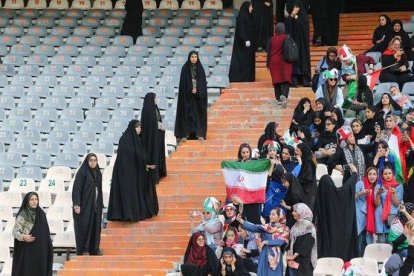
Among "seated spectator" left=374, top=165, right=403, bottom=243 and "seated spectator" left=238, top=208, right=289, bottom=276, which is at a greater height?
"seated spectator" left=374, top=165, right=403, bottom=243

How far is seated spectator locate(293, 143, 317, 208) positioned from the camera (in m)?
24.4

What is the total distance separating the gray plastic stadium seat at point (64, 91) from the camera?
30.4 m

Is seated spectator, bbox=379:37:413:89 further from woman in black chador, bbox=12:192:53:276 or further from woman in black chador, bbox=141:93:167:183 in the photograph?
woman in black chador, bbox=12:192:53:276

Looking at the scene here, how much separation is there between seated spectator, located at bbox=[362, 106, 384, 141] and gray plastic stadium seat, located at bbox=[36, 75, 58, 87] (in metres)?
6.84

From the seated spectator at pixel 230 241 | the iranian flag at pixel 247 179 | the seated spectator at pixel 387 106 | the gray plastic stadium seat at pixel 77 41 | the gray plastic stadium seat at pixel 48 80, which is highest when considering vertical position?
the gray plastic stadium seat at pixel 77 41

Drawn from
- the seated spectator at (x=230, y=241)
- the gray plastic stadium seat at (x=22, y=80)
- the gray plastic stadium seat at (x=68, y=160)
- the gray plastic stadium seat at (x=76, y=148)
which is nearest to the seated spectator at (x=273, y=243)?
the seated spectator at (x=230, y=241)

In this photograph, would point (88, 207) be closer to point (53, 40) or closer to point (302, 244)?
point (302, 244)

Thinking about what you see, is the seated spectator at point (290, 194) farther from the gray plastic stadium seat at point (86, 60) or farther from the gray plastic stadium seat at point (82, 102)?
the gray plastic stadium seat at point (86, 60)

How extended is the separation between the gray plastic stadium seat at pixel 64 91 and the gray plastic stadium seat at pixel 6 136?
5.34ft

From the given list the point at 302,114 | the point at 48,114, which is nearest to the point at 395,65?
the point at 302,114

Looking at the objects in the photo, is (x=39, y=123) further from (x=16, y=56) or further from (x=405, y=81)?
(x=405, y=81)

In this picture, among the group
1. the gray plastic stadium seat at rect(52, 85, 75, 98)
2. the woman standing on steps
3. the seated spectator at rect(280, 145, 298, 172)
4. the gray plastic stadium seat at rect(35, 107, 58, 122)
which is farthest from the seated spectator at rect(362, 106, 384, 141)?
the gray plastic stadium seat at rect(52, 85, 75, 98)

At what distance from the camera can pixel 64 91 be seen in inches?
1202

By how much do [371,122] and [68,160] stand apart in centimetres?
470
